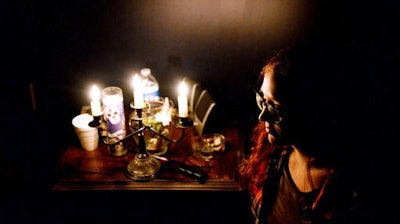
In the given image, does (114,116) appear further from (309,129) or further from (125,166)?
(309,129)

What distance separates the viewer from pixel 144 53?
247 centimetres

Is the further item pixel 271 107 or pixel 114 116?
pixel 114 116

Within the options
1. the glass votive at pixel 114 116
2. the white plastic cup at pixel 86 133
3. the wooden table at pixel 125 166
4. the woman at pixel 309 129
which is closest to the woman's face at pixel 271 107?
the woman at pixel 309 129

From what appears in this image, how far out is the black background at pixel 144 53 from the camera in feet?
7.32

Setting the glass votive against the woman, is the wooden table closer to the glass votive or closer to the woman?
the glass votive

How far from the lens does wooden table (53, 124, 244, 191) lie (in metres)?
2.07

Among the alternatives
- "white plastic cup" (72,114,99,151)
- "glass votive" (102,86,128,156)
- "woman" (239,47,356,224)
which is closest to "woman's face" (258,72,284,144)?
"woman" (239,47,356,224)

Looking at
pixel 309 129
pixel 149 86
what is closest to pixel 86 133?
pixel 149 86

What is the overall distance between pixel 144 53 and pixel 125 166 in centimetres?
72

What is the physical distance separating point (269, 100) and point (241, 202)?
2.63 feet

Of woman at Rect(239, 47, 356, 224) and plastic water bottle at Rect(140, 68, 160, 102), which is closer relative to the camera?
woman at Rect(239, 47, 356, 224)

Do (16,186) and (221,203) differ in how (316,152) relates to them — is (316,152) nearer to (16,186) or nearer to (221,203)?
(221,203)

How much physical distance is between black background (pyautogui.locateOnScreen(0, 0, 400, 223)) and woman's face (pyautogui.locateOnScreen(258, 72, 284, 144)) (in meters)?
0.60

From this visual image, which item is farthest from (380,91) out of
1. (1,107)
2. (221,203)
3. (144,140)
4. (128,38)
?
(1,107)
